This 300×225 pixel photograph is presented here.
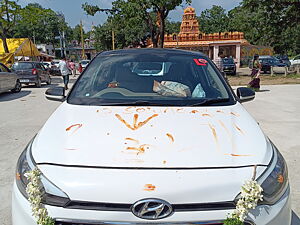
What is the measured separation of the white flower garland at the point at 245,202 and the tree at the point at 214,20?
63.7m

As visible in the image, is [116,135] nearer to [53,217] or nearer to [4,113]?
[53,217]

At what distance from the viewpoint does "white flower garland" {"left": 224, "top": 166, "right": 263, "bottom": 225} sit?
1.48 metres

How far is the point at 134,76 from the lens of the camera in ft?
10.2

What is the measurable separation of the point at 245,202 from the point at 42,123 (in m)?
6.29

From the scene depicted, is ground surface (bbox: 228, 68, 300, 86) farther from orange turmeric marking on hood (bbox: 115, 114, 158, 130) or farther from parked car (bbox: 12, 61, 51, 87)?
orange turmeric marking on hood (bbox: 115, 114, 158, 130)

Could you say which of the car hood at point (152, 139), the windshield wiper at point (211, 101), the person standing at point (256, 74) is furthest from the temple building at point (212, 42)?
the car hood at point (152, 139)

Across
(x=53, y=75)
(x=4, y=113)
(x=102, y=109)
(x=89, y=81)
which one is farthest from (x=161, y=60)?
(x=53, y=75)

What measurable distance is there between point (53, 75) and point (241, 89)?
27486mm

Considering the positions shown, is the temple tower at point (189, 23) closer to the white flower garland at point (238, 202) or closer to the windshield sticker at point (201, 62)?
the windshield sticker at point (201, 62)

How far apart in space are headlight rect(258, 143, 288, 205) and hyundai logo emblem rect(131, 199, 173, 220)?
585 mm

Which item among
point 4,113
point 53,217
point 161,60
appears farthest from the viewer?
point 4,113

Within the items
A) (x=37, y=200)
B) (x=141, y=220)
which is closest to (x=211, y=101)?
(x=141, y=220)

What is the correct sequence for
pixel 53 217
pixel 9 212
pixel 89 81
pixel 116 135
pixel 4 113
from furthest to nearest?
pixel 4 113 < pixel 89 81 < pixel 9 212 < pixel 116 135 < pixel 53 217

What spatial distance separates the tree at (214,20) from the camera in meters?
61.7
